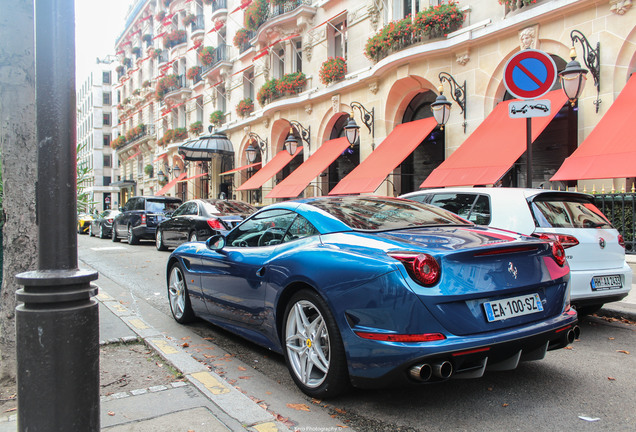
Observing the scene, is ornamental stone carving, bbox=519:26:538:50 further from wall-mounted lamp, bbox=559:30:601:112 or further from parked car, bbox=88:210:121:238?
parked car, bbox=88:210:121:238

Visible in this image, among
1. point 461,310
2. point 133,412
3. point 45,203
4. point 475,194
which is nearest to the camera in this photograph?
point 45,203

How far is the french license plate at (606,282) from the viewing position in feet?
16.8

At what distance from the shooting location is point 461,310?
2.92m

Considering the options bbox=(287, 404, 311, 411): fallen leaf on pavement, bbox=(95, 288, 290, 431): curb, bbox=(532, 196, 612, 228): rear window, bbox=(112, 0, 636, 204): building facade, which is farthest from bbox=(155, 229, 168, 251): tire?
bbox=(287, 404, 311, 411): fallen leaf on pavement

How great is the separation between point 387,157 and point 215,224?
5.04 metres

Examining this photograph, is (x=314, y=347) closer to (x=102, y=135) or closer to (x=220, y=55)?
(x=220, y=55)

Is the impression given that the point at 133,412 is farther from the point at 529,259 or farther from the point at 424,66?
the point at 424,66

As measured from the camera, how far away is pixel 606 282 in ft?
17.0

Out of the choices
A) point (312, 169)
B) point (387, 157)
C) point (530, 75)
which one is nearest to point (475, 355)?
point (530, 75)

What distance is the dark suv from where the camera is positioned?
1661cm

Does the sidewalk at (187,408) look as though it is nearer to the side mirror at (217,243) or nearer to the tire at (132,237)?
the side mirror at (217,243)

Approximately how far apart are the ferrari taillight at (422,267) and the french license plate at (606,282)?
3.06m

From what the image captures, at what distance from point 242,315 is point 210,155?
85.0 ft

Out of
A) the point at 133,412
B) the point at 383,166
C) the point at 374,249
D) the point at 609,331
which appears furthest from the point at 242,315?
the point at 383,166
